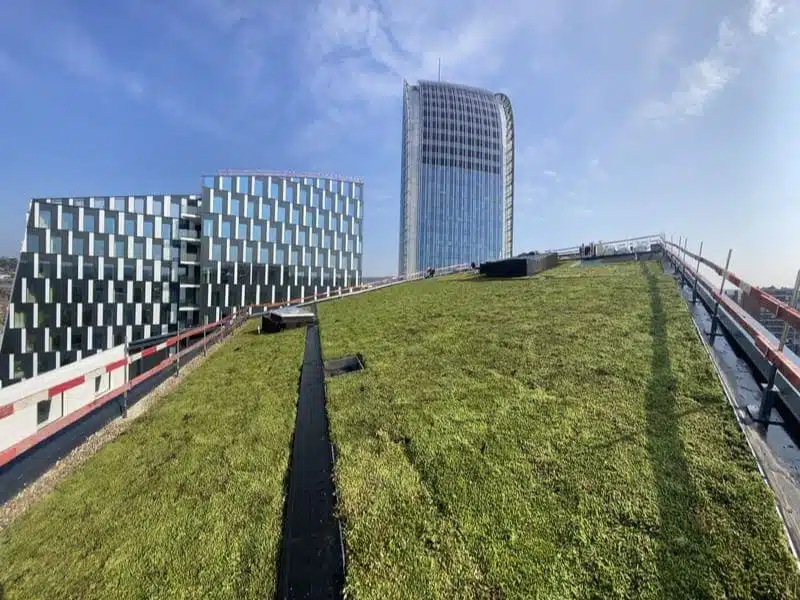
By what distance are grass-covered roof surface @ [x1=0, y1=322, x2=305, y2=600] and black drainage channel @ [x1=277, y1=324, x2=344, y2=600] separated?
97mm

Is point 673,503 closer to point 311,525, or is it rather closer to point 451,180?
point 311,525

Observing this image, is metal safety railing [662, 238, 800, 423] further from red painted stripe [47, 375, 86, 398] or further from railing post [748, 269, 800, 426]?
red painted stripe [47, 375, 86, 398]

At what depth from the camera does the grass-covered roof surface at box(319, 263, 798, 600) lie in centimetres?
216

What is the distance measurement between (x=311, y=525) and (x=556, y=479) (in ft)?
6.33

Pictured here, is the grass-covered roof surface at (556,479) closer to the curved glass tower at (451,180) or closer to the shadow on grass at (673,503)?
the shadow on grass at (673,503)

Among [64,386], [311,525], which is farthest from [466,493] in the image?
[64,386]

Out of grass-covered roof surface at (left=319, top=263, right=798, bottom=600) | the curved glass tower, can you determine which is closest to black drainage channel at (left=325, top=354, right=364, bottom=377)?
grass-covered roof surface at (left=319, top=263, right=798, bottom=600)

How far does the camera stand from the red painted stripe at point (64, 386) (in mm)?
4133

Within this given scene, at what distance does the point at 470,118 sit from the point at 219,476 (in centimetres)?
9724

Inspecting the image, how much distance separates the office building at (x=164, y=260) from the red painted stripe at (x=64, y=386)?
111 feet

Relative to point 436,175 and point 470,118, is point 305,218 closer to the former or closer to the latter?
point 436,175

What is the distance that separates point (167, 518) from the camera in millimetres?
3021

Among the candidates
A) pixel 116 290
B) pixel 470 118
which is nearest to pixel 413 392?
pixel 116 290

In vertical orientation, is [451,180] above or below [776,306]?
above
